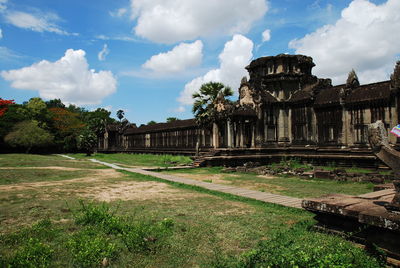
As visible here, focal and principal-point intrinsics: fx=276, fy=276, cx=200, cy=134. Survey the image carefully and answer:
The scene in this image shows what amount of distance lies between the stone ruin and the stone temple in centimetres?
1629

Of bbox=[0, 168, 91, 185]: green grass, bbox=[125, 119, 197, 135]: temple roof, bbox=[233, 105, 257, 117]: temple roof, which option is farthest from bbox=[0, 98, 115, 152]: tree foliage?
bbox=[233, 105, 257, 117]: temple roof

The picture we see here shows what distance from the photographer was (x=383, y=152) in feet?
15.4

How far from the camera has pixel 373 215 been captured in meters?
4.60

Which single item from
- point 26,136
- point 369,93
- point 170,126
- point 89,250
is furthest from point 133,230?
point 26,136

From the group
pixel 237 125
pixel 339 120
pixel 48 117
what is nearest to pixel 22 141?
pixel 48 117

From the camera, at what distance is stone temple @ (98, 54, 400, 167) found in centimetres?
2155

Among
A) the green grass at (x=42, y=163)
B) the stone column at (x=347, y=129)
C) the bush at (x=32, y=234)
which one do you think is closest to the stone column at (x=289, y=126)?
the stone column at (x=347, y=129)

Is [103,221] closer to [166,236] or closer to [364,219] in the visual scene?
[166,236]

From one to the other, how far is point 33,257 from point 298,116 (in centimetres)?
2661

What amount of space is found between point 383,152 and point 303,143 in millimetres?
23385

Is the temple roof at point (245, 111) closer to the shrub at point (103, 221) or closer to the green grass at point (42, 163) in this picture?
the green grass at point (42, 163)

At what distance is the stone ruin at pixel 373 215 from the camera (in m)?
4.42

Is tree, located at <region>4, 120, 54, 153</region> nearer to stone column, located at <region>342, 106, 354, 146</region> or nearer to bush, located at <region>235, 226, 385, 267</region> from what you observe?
stone column, located at <region>342, 106, 354, 146</region>

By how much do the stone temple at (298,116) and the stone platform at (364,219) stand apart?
52.8 ft
